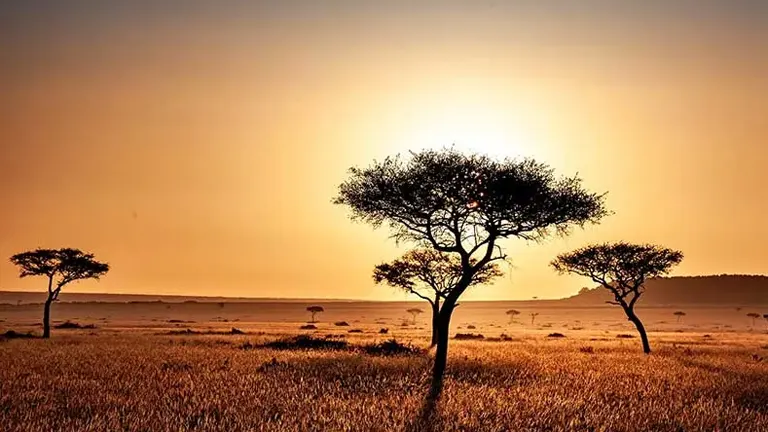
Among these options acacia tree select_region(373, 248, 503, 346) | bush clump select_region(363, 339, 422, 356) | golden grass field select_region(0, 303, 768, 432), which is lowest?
bush clump select_region(363, 339, 422, 356)

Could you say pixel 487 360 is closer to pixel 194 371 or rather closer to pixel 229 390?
pixel 194 371

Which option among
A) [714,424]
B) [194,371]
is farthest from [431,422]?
Result: [194,371]

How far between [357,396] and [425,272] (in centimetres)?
3782

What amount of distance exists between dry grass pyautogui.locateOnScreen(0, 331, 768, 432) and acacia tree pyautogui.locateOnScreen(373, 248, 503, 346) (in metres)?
25.9

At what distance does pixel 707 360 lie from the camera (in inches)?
1326

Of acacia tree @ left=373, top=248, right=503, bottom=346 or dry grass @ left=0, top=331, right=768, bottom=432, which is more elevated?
acacia tree @ left=373, top=248, right=503, bottom=346

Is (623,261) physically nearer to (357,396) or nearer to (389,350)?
(389,350)

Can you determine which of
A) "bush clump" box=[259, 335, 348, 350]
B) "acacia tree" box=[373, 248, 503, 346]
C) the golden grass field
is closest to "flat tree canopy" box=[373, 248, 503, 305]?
"acacia tree" box=[373, 248, 503, 346]

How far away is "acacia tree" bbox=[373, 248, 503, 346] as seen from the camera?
5316 centimetres

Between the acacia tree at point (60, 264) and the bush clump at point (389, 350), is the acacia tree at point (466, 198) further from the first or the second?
the acacia tree at point (60, 264)

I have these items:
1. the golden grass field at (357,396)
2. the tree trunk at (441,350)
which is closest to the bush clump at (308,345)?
the golden grass field at (357,396)

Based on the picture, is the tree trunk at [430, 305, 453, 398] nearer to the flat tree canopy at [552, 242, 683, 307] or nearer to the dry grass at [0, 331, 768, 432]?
the dry grass at [0, 331, 768, 432]

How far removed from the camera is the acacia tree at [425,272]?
5316cm

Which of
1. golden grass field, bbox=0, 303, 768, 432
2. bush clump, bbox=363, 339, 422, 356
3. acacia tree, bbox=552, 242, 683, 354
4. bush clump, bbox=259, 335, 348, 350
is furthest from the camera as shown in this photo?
acacia tree, bbox=552, 242, 683, 354
